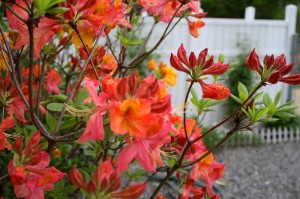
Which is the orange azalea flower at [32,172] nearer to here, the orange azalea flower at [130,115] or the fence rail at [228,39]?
the orange azalea flower at [130,115]

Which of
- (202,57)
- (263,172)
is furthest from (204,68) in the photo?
(263,172)

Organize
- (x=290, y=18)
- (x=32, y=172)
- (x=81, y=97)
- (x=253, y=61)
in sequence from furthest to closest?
(x=290, y=18) < (x=81, y=97) < (x=253, y=61) < (x=32, y=172)

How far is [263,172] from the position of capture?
457 centimetres

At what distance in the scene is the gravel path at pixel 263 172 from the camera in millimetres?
4012

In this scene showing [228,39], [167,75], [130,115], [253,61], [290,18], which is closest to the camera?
[130,115]

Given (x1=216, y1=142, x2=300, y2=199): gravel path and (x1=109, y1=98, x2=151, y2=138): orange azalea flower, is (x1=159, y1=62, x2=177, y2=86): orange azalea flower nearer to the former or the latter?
(x1=109, y1=98, x2=151, y2=138): orange azalea flower

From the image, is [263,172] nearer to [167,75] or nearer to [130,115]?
[167,75]

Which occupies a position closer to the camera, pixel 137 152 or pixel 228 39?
pixel 137 152

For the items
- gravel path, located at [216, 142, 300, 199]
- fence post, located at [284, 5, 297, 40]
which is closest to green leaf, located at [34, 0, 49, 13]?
gravel path, located at [216, 142, 300, 199]

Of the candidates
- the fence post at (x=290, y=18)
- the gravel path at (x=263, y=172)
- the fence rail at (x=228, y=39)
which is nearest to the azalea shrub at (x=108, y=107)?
the gravel path at (x=263, y=172)

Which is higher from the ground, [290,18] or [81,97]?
[81,97]

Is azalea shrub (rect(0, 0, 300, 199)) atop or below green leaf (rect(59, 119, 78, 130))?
atop

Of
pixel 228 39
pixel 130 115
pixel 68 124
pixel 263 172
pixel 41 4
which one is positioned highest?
pixel 41 4

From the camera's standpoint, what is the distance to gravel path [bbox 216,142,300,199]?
13.2 feet
